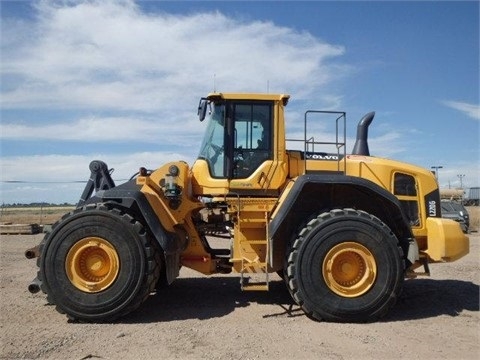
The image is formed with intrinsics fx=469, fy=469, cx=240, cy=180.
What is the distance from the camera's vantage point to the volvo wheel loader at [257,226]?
20.9ft

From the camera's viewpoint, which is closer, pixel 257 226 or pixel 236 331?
pixel 236 331

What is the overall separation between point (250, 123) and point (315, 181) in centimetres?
147

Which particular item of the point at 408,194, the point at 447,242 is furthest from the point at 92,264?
the point at 447,242

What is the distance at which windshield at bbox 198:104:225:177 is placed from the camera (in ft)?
24.2

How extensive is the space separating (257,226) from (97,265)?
2414 mm

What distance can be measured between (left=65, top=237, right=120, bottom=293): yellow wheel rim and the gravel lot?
1.79 ft

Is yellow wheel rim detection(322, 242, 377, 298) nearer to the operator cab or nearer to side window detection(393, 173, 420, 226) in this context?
side window detection(393, 173, 420, 226)

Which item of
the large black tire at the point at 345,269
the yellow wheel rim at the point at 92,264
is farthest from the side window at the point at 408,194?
the yellow wheel rim at the point at 92,264

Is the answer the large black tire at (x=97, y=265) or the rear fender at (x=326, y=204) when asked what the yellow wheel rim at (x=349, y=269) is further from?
the large black tire at (x=97, y=265)

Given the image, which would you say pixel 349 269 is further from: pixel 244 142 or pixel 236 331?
pixel 244 142

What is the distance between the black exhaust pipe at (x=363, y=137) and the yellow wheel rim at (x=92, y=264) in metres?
4.52

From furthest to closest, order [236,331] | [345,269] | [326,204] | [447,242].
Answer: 1. [326,204]
2. [447,242]
3. [345,269]
4. [236,331]

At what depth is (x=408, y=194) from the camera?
737 centimetres

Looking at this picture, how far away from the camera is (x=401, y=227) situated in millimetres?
7012
